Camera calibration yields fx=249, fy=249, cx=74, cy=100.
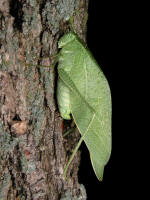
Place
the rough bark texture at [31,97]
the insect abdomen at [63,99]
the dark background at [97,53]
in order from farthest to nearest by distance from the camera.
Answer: the dark background at [97,53]
the insect abdomen at [63,99]
the rough bark texture at [31,97]

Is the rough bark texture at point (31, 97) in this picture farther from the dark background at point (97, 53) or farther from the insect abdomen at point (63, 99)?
the dark background at point (97, 53)

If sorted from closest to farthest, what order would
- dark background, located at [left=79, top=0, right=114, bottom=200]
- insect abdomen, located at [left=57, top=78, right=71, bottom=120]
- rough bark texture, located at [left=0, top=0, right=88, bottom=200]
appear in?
rough bark texture, located at [left=0, top=0, right=88, bottom=200] → insect abdomen, located at [left=57, top=78, right=71, bottom=120] → dark background, located at [left=79, top=0, right=114, bottom=200]

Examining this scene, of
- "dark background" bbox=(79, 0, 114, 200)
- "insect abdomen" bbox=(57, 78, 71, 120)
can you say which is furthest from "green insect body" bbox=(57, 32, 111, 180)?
"dark background" bbox=(79, 0, 114, 200)

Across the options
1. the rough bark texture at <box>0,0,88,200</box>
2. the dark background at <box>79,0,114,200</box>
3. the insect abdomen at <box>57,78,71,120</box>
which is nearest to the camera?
the rough bark texture at <box>0,0,88,200</box>

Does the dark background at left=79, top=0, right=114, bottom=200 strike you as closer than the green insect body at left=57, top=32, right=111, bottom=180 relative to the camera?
No

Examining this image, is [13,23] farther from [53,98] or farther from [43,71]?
[53,98]

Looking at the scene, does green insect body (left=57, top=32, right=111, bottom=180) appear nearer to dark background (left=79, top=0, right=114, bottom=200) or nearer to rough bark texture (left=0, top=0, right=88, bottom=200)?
rough bark texture (left=0, top=0, right=88, bottom=200)

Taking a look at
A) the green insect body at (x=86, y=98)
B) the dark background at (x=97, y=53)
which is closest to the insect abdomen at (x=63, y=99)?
the green insect body at (x=86, y=98)
